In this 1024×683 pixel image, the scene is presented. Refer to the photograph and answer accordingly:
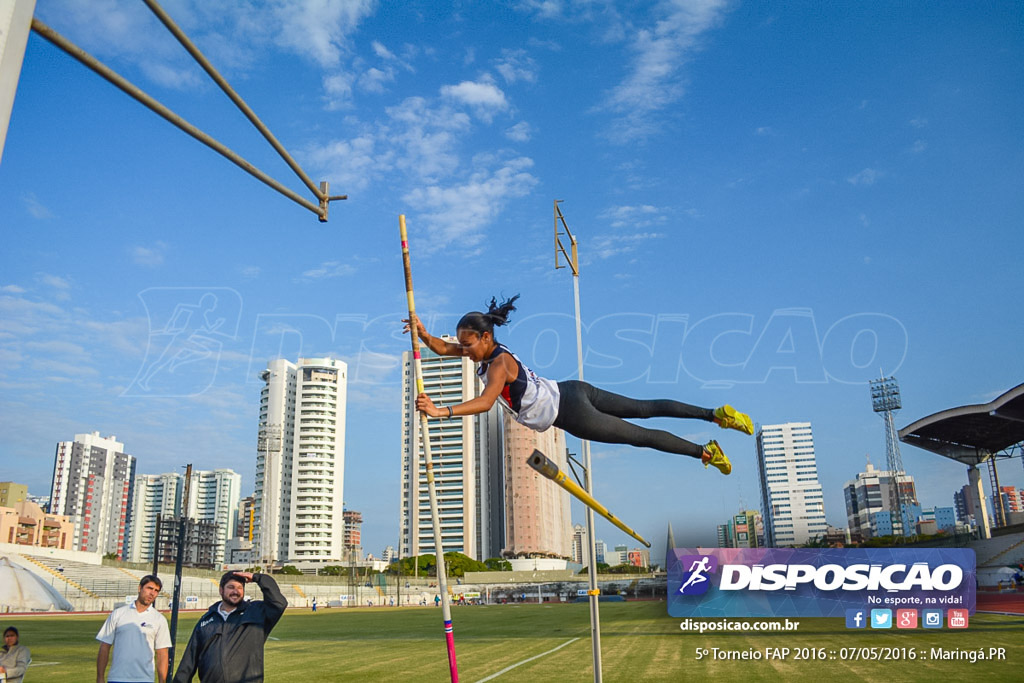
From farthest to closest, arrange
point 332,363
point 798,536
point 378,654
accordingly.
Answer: point 798,536, point 332,363, point 378,654

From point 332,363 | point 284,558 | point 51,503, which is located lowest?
point 284,558

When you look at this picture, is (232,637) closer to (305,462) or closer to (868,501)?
(305,462)

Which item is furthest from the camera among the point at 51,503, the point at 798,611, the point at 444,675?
the point at 51,503

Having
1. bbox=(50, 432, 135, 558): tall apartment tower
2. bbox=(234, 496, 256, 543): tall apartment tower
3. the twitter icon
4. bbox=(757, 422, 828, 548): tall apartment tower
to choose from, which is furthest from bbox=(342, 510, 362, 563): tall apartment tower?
bbox=(757, 422, 828, 548): tall apartment tower

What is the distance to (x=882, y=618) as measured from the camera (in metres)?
17.0

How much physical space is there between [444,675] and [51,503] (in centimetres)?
14954

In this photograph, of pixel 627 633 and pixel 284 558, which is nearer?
pixel 627 633

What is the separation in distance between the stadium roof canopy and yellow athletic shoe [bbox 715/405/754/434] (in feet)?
97.2

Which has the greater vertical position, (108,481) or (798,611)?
(108,481)

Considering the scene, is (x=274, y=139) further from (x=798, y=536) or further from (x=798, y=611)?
(x=798, y=536)

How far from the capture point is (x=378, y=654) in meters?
17.8

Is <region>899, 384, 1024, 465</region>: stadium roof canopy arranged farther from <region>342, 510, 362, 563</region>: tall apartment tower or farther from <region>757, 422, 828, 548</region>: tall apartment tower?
<region>757, 422, 828, 548</region>: tall apartment tower

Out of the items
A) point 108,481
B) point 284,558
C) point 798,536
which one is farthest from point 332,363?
point 798,536

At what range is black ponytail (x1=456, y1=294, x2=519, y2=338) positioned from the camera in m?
5.44
